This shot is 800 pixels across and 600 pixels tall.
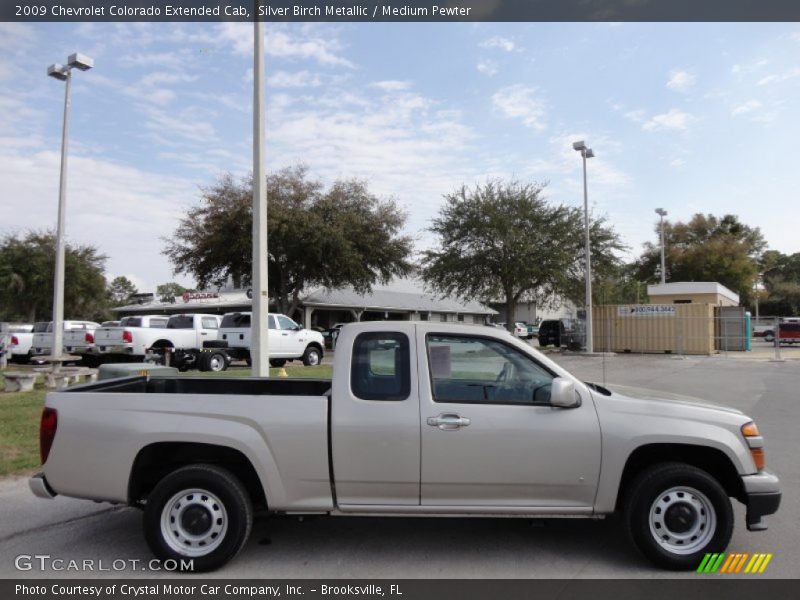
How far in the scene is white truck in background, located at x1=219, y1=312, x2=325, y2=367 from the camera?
2216 cm

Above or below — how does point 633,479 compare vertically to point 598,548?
above

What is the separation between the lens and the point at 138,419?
4.50m

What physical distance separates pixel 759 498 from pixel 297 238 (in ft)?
96.9

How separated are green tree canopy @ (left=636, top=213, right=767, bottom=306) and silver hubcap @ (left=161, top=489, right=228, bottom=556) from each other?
54317 mm

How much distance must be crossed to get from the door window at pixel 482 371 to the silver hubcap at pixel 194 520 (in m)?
1.83

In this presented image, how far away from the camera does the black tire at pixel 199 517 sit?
4422 millimetres

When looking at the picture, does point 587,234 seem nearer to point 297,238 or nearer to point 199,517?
point 297,238

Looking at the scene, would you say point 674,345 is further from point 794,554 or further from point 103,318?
point 103,318

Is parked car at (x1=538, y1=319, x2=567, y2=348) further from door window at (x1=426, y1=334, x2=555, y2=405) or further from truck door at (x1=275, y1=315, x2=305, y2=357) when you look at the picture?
door window at (x1=426, y1=334, x2=555, y2=405)

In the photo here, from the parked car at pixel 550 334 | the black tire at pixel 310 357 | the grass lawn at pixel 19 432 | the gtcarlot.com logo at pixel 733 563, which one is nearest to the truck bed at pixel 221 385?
the grass lawn at pixel 19 432

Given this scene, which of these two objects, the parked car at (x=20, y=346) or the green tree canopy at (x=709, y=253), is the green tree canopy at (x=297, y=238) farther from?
the green tree canopy at (x=709, y=253)
